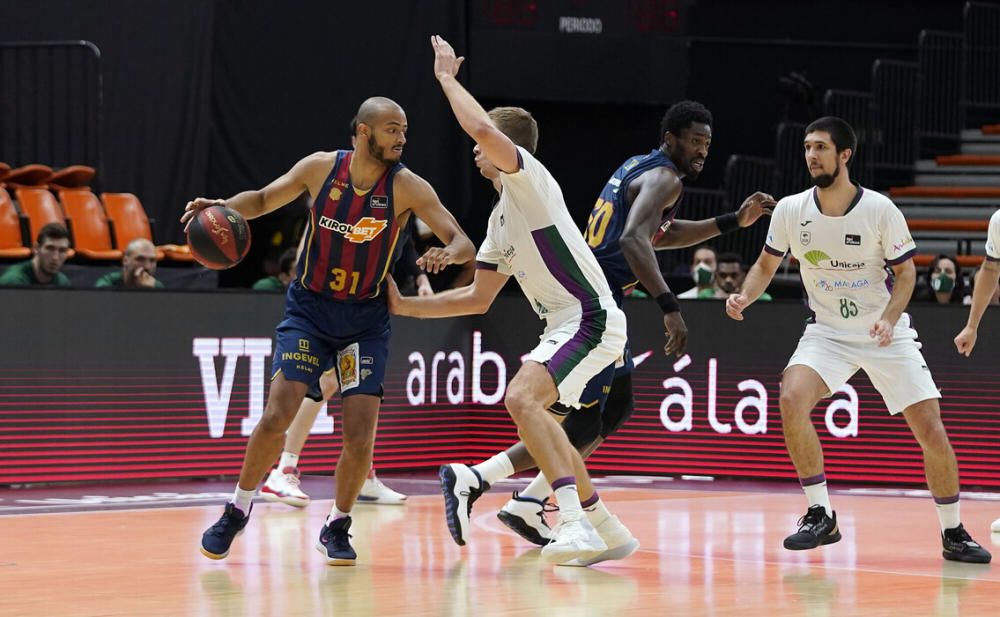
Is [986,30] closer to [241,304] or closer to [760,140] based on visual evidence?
[760,140]

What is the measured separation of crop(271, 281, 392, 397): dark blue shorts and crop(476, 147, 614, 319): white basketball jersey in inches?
25.9

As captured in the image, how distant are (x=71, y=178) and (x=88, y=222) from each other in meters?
0.59

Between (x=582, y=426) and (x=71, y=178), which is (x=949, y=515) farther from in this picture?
(x=71, y=178)

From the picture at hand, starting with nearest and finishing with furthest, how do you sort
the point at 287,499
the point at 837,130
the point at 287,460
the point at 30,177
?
the point at 837,130 < the point at 287,499 < the point at 287,460 < the point at 30,177

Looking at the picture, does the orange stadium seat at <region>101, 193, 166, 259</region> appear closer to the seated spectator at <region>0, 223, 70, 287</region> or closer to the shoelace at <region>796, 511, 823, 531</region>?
the seated spectator at <region>0, 223, 70, 287</region>

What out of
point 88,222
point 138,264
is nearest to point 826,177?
point 138,264

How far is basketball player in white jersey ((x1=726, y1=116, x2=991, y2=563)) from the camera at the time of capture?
7277 mm

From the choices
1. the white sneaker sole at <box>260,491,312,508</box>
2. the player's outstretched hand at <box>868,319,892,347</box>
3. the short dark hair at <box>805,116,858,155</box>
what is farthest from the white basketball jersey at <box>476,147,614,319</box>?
the white sneaker sole at <box>260,491,312,508</box>

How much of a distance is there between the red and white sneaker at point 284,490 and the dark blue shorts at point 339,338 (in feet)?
7.57

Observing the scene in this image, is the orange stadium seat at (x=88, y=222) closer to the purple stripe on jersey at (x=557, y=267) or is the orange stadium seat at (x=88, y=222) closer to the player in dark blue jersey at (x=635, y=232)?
the player in dark blue jersey at (x=635, y=232)

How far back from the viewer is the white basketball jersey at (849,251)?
728 cm

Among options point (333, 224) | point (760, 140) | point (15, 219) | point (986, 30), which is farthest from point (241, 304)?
point (986, 30)

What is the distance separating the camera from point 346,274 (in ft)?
22.4

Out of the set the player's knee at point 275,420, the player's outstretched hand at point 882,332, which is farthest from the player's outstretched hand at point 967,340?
the player's knee at point 275,420
